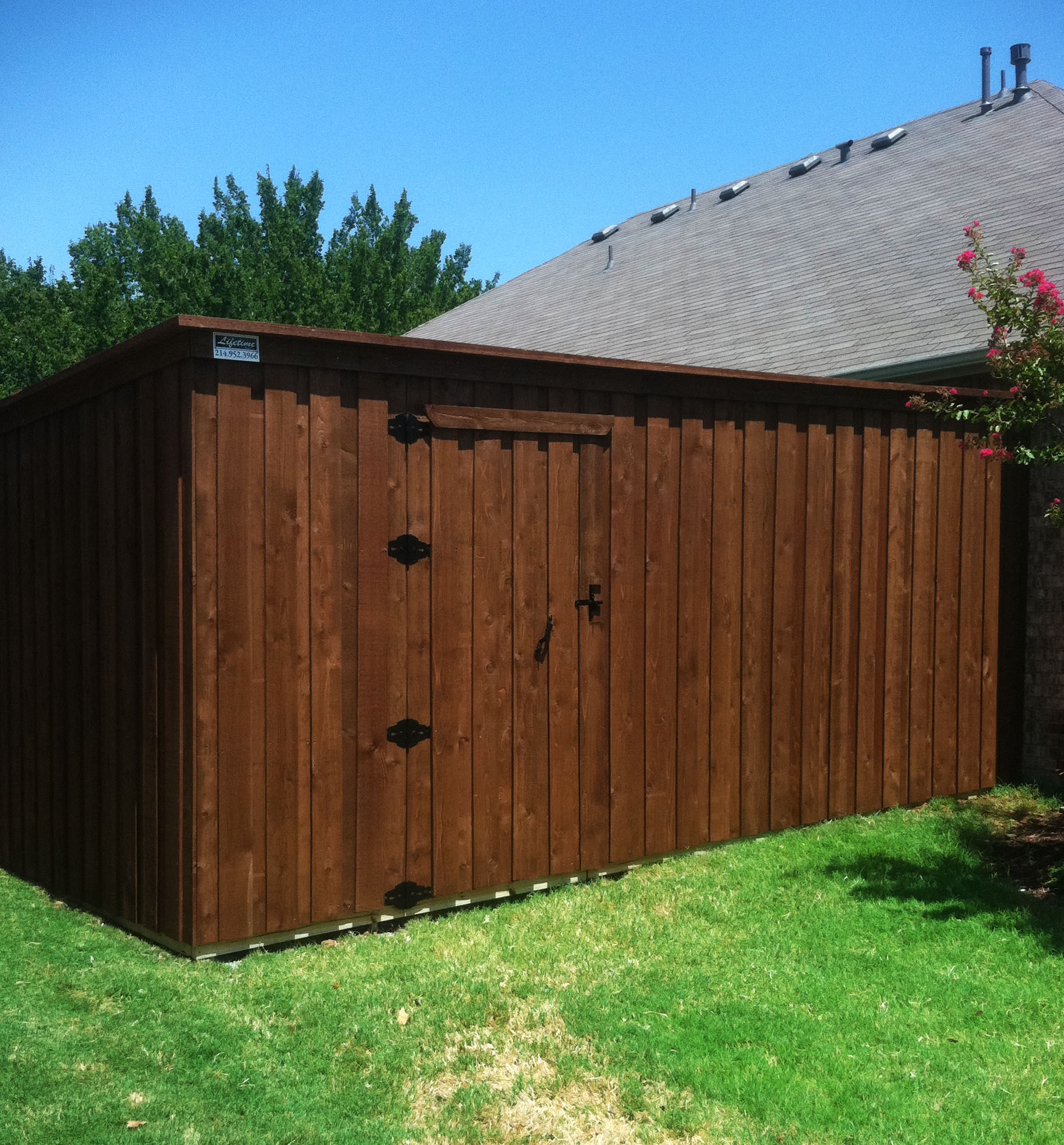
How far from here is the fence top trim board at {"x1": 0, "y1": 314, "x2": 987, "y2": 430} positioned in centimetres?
462

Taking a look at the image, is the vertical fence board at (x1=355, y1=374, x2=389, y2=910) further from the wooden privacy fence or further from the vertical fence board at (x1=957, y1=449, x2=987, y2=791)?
the vertical fence board at (x1=957, y1=449, x2=987, y2=791)

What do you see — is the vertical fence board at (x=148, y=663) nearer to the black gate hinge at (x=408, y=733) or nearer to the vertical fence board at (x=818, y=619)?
the black gate hinge at (x=408, y=733)

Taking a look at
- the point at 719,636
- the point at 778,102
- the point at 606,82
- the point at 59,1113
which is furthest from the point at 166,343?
the point at 606,82

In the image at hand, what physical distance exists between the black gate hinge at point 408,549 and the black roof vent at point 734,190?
11992 millimetres

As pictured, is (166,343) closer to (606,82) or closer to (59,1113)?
(59,1113)

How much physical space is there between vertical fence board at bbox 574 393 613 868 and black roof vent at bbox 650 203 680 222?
11917 millimetres

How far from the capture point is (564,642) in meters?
5.64

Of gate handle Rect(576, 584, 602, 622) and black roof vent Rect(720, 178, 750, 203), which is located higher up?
black roof vent Rect(720, 178, 750, 203)

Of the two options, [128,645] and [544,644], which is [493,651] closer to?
[544,644]

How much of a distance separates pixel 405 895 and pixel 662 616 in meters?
1.98

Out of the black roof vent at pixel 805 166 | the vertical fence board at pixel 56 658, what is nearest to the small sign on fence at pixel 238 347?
the vertical fence board at pixel 56 658

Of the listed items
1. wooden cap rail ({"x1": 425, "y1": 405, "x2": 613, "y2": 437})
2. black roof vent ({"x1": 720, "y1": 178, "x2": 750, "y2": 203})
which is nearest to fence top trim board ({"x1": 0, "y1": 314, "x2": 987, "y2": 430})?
wooden cap rail ({"x1": 425, "y1": 405, "x2": 613, "y2": 437})

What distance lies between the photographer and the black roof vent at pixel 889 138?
13656 mm

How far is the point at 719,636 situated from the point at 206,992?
3259 mm
